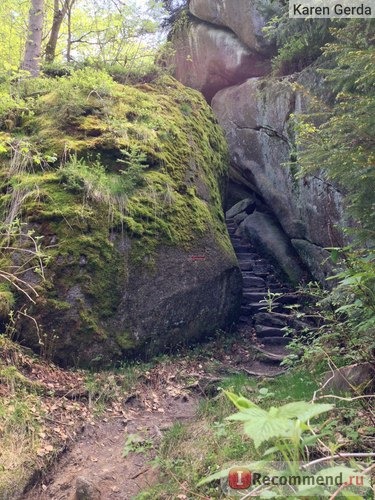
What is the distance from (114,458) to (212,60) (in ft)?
43.9

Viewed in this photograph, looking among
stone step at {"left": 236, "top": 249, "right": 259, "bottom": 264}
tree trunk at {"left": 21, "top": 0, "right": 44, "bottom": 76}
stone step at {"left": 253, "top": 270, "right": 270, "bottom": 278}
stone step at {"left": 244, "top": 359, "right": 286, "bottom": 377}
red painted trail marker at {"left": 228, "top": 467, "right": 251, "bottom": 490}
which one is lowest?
stone step at {"left": 244, "top": 359, "right": 286, "bottom": 377}

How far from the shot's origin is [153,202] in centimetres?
758

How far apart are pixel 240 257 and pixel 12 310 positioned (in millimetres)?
7209

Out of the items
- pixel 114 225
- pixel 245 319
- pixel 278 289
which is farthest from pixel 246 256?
pixel 114 225

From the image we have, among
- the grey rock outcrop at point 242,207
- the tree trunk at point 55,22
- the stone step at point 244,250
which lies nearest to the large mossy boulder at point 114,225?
the stone step at point 244,250

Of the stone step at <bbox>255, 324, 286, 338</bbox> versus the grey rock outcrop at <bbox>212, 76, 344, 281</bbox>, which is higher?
the grey rock outcrop at <bbox>212, 76, 344, 281</bbox>

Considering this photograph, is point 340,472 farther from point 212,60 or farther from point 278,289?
point 212,60

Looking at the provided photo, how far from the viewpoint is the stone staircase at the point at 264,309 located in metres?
8.06

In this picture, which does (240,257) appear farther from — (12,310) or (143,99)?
(12,310)

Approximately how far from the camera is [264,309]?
9.51m

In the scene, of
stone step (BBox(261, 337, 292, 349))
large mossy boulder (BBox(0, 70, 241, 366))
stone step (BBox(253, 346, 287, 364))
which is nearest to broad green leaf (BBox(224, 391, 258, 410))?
large mossy boulder (BBox(0, 70, 241, 366))

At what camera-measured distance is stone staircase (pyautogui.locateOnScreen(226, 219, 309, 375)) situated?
806cm

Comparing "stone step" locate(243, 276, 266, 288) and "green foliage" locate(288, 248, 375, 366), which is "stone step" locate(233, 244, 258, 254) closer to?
"stone step" locate(243, 276, 266, 288)

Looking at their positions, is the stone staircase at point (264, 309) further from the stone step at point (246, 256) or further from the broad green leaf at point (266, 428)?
the broad green leaf at point (266, 428)
